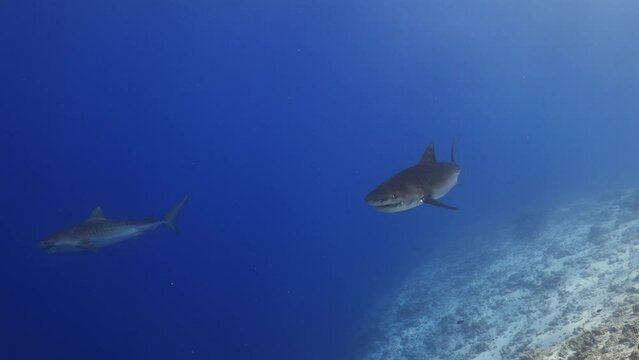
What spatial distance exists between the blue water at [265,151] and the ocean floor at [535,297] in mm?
4245

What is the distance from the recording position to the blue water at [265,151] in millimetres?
42875

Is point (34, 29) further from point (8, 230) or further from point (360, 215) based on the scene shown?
point (360, 215)

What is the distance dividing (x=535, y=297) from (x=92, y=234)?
15.1 metres

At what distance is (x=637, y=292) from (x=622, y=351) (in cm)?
659

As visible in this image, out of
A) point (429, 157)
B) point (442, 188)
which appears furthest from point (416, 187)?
point (429, 157)

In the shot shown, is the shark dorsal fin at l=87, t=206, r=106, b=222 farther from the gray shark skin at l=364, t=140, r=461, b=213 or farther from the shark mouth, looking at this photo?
the shark mouth

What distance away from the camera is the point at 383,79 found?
144875 millimetres

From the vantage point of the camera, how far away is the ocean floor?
9.74 metres

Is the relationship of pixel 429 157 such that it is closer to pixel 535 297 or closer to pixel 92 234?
pixel 92 234

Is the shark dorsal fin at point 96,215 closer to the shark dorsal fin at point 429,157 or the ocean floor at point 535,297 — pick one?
the shark dorsal fin at point 429,157

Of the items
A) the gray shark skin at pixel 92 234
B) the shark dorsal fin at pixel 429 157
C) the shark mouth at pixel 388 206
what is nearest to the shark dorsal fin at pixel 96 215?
the gray shark skin at pixel 92 234

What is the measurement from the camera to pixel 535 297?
1656cm

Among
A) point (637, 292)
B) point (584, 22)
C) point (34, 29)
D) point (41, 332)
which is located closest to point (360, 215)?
point (41, 332)

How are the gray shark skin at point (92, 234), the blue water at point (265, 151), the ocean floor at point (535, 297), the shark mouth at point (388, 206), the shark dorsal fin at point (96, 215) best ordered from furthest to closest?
the blue water at point (265, 151)
the shark dorsal fin at point (96, 215)
the gray shark skin at point (92, 234)
the ocean floor at point (535, 297)
the shark mouth at point (388, 206)
